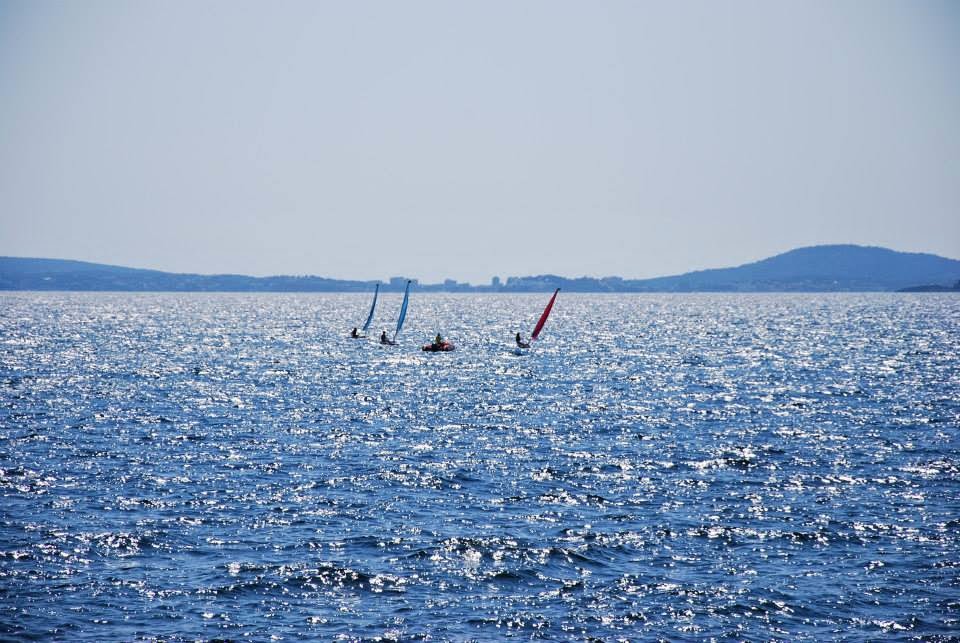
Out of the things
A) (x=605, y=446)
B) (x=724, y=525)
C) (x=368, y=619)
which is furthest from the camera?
(x=605, y=446)

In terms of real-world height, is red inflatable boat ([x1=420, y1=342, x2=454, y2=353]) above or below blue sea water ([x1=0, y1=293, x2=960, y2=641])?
above

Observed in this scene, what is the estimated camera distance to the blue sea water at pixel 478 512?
25.1 m

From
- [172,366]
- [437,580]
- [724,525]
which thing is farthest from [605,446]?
[172,366]

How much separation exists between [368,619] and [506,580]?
16.1 feet

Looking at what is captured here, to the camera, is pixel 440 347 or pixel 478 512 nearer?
pixel 478 512

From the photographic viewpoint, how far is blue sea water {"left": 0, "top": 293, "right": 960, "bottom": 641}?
25109 mm

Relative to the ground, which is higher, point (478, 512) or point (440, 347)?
point (440, 347)

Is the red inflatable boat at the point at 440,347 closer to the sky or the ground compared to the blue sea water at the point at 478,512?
closer to the sky

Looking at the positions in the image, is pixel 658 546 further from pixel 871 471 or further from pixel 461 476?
pixel 871 471

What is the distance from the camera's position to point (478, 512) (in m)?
35.0

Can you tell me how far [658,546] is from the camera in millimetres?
30969

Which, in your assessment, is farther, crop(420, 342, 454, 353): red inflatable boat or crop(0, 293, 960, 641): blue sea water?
crop(420, 342, 454, 353): red inflatable boat

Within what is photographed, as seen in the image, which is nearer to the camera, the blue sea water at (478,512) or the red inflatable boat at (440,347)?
the blue sea water at (478,512)

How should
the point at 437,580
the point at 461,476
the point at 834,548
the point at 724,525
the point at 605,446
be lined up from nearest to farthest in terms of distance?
the point at 437,580 < the point at 834,548 < the point at 724,525 < the point at 461,476 < the point at 605,446
